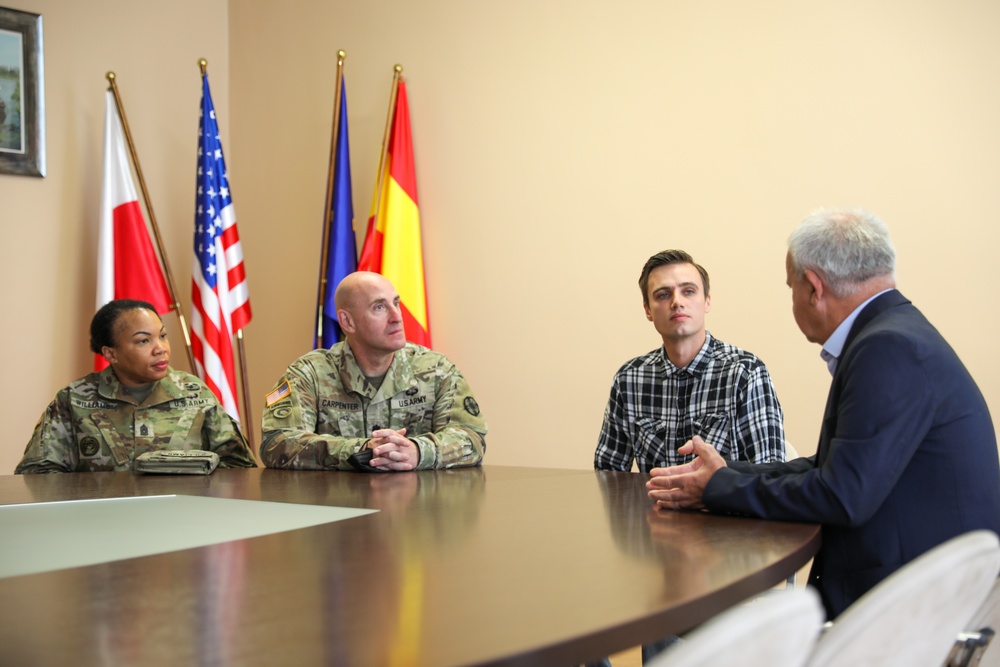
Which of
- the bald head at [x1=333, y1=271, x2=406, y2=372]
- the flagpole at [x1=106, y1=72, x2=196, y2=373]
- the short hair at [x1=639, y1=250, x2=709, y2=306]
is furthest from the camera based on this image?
the flagpole at [x1=106, y1=72, x2=196, y2=373]

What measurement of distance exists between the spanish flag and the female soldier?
1458mm

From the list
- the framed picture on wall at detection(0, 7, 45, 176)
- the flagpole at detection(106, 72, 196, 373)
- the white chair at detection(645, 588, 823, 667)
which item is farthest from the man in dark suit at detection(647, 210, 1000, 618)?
the framed picture on wall at detection(0, 7, 45, 176)

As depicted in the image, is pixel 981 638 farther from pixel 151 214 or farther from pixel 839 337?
pixel 151 214

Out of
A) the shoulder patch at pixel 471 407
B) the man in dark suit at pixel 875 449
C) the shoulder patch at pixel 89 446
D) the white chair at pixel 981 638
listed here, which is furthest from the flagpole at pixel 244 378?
the white chair at pixel 981 638

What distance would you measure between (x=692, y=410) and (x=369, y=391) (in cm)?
107

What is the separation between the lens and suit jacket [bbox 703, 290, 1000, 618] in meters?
1.65

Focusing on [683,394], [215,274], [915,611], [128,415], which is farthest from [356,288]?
[915,611]

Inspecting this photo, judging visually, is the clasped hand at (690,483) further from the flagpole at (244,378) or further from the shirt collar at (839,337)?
the flagpole at (244,378)

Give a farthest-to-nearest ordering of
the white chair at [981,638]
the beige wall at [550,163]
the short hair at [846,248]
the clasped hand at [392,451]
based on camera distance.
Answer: the beige wall at [550,163] → the clasped hand at [392,451] → the short hair at [846,248] → the white chair at [981,638]

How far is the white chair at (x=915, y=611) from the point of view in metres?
0.98

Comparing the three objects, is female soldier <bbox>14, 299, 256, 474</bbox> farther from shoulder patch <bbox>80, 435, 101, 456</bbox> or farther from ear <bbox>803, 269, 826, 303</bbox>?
ear <bbox>803, 269, 826, 303</bbox>

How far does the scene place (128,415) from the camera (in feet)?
11.2

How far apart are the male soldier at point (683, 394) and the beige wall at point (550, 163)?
0.85 m

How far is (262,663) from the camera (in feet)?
2.91
